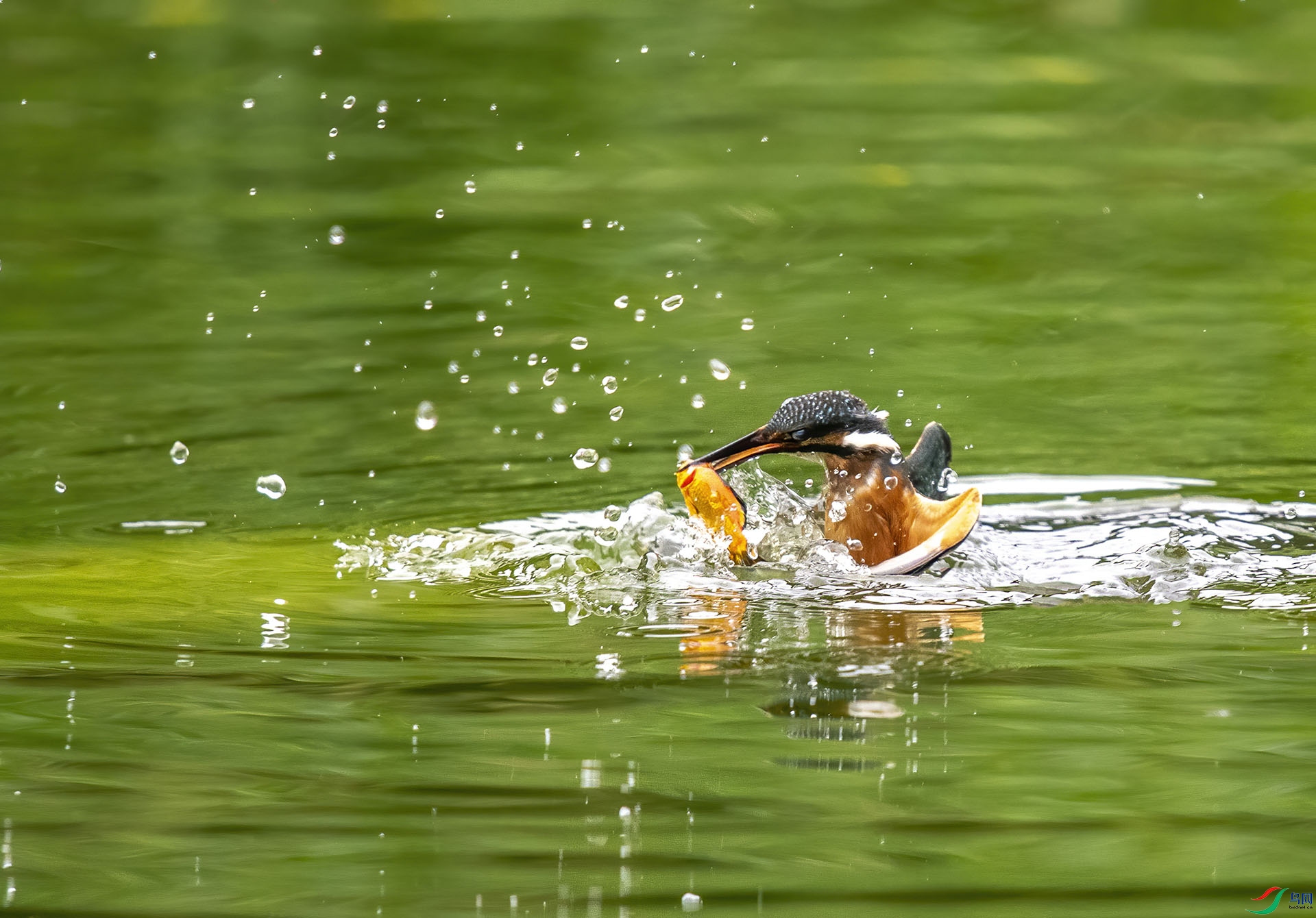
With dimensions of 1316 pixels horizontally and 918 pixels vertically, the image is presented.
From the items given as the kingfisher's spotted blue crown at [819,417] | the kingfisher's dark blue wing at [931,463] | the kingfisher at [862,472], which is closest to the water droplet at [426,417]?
the kingfisher at [862,472]

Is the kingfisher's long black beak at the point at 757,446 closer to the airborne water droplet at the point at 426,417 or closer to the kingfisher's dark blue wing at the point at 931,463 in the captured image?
the kingfisher's dark blue wing at the point at 931,463

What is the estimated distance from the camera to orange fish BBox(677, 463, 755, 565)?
480cm

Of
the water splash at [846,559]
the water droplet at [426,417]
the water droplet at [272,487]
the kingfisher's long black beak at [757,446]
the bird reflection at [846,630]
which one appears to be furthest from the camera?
the water droplet at [426,417]

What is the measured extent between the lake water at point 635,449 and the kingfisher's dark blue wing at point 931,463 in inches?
9.1

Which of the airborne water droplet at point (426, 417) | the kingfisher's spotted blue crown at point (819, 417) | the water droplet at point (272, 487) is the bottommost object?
the water droplet at point (272, 487)

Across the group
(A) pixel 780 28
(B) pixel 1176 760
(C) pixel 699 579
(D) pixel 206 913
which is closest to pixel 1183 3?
(A) pixel 780 28

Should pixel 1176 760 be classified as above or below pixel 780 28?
below

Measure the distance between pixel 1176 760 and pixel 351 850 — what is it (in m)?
1.42

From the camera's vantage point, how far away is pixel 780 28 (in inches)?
547

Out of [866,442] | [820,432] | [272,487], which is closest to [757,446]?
[820,432]

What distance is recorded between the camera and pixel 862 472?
192 inches

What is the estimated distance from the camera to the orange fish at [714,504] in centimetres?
480

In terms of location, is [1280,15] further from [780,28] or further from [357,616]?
[357,616]

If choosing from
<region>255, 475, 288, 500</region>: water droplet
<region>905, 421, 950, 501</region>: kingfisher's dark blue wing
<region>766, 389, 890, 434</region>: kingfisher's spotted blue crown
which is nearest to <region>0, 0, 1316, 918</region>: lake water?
<region>255, 475, 288, 500</region>: water droplet
